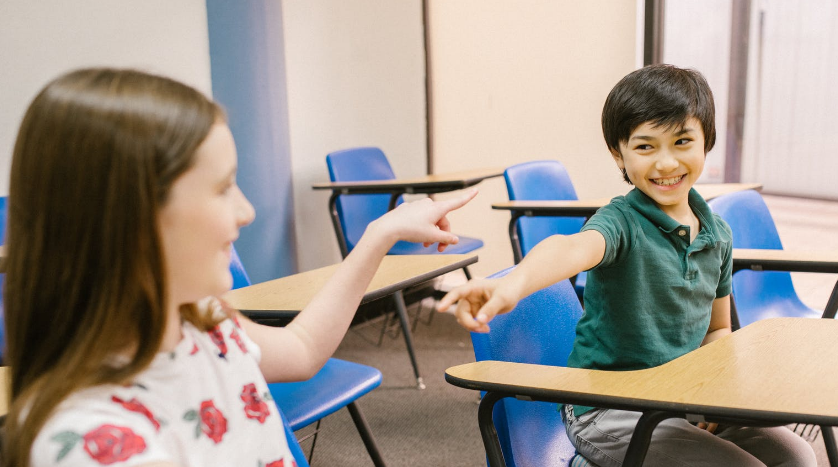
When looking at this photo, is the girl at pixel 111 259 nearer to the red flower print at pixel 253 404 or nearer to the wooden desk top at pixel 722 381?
the red flower print at pixel 253 404

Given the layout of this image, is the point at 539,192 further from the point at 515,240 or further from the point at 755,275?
the point at 755,275

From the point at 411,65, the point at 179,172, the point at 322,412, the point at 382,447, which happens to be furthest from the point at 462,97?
the point at 179,172

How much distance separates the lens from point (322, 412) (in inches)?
62.1

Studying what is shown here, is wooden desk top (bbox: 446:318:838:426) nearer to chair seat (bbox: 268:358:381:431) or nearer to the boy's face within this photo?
the boy's face

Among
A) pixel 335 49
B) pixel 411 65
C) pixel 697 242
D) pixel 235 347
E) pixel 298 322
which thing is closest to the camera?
pixel 235 347

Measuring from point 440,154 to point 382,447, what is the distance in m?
2.45

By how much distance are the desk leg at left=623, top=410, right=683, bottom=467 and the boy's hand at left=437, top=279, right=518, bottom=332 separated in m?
0.23

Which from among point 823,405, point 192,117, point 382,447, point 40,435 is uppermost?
point 192,117

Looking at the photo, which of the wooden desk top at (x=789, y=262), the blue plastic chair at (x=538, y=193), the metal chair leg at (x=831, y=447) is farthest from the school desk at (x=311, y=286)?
the metal chair leg at (x=831, y=447)

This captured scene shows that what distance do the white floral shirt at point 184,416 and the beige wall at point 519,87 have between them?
3.43m

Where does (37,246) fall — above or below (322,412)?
above

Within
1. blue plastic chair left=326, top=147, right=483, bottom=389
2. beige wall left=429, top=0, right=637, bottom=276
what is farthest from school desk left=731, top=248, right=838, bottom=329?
beige wall left=429, top=0, right=637, bottom=276

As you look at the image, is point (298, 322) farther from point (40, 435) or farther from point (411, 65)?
point (411, 65)

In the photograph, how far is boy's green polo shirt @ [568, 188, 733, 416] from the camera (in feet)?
4.10
